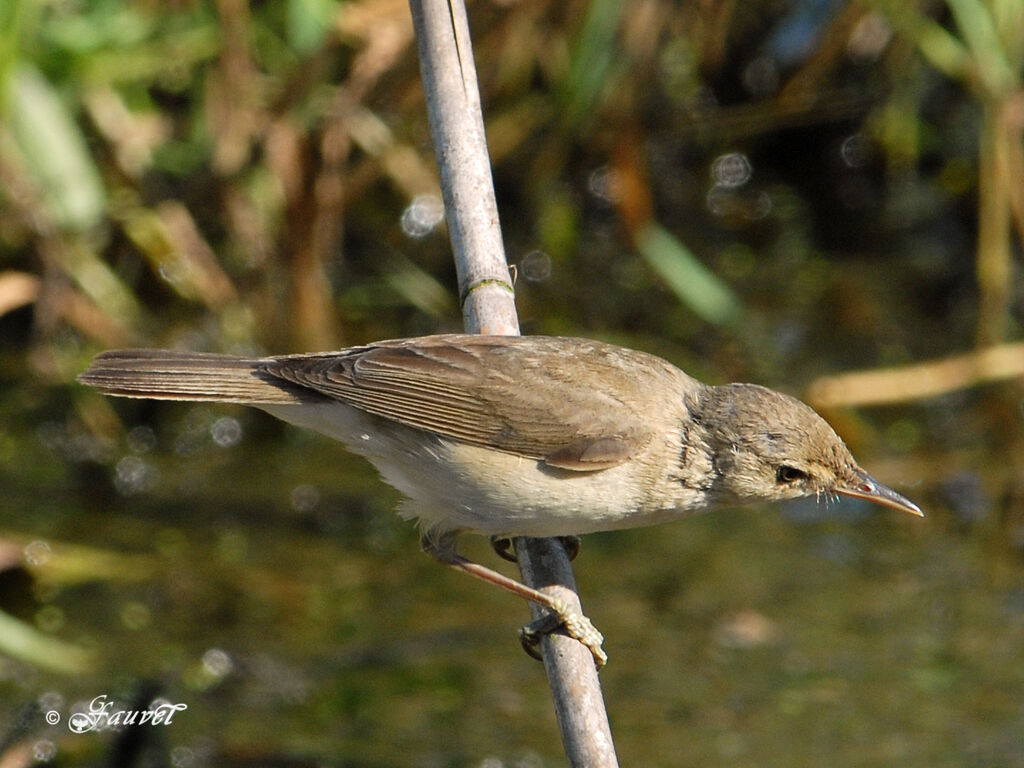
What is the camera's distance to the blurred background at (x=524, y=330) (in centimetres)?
504

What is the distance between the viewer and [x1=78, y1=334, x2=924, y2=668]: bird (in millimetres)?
3463

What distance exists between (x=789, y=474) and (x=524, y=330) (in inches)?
139

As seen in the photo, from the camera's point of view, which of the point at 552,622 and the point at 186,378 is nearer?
the point at 552,622

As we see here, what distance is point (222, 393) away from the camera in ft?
11.8

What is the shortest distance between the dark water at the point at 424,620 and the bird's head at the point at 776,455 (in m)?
1.64

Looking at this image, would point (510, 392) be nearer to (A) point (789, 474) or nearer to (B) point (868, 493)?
(A) point (789, 474)

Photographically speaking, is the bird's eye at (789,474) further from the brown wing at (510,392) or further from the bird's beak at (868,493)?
the brown wing at (510,392)

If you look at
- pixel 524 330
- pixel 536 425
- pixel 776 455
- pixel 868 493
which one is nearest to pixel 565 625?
pixel 536 425

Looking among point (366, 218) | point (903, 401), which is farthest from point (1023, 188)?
point (366, 218)

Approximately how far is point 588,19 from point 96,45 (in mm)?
2122
